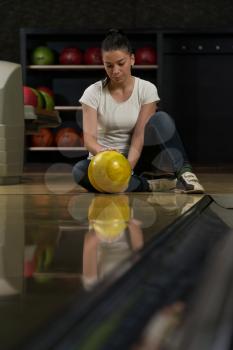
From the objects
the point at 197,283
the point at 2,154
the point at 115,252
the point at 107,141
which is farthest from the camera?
the point at 2,154

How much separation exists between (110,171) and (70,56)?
11.9ft

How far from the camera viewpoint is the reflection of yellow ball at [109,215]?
161 cm

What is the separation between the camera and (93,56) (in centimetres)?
645

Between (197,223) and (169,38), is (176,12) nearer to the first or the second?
(169,38)

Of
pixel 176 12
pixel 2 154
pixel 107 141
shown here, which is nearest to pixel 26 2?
pixel 176 12

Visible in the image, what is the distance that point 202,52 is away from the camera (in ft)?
21.9

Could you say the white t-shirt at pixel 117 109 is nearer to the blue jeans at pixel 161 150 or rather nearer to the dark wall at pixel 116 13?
the blue jeans at pixel 161 150

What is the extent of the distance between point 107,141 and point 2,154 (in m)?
0.98

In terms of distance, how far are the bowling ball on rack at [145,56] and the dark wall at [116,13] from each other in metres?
0.62

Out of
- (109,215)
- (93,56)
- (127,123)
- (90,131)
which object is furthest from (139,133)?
(93,56)

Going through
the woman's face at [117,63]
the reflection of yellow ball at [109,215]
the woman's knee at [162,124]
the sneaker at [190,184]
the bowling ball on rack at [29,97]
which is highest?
the woman's face at [117,63]

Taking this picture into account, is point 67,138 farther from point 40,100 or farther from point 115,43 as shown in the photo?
point 115,43

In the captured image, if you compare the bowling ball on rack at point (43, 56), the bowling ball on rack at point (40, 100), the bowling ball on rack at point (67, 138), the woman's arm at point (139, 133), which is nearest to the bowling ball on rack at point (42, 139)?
the bowling ball on rack at point (67, 138)

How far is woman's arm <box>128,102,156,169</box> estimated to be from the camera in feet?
10.5
